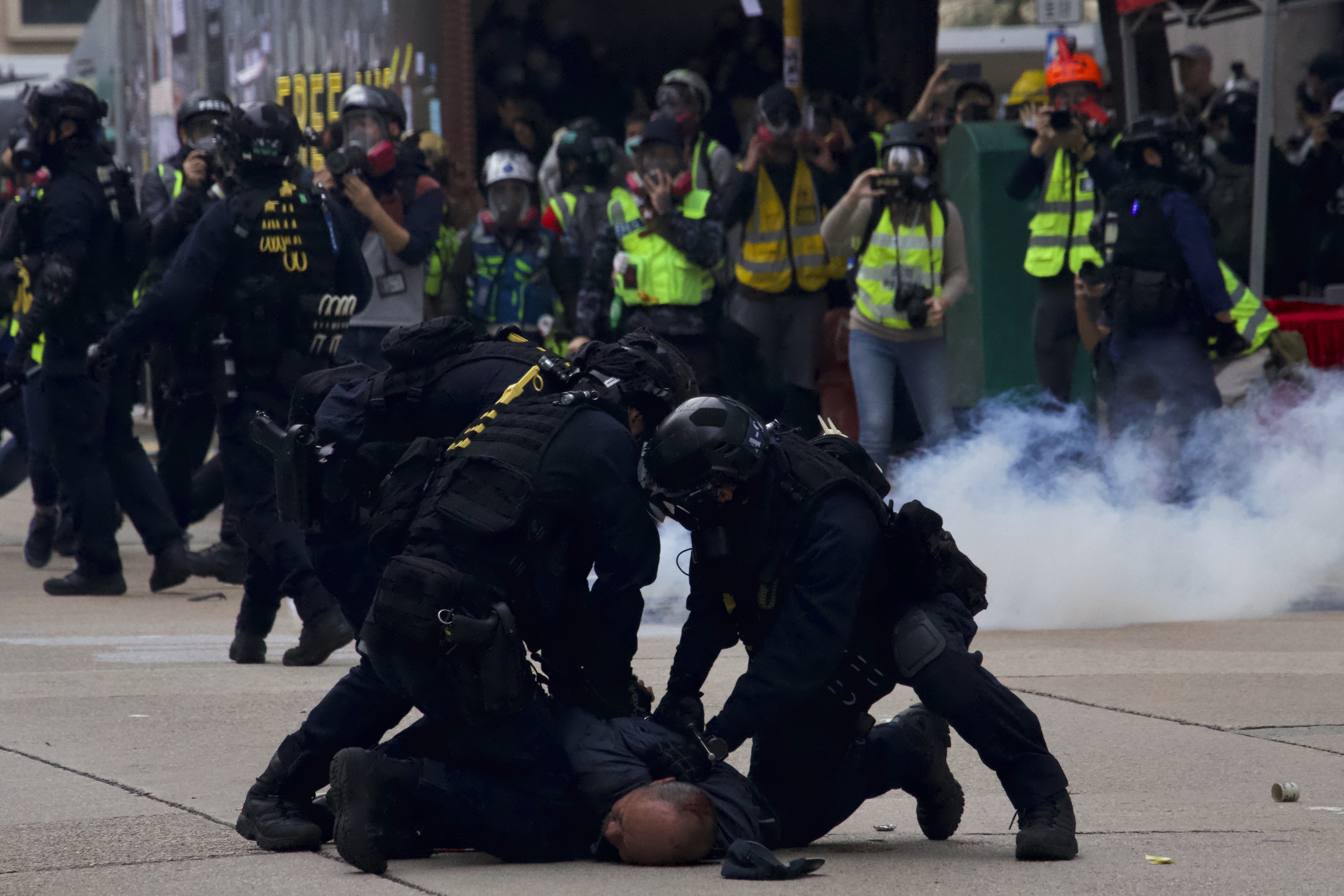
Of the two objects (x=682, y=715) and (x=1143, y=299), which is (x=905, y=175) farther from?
(x=682, y=715)

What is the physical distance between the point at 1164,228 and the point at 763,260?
2197 millimetres

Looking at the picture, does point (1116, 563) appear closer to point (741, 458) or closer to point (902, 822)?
point (902, 822)

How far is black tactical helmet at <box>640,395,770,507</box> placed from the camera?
158 inches

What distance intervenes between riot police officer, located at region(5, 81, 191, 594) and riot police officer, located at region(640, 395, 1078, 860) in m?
5.07

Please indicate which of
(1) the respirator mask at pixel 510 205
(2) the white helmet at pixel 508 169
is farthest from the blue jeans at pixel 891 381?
(2) the white helmet at pixel 508 169

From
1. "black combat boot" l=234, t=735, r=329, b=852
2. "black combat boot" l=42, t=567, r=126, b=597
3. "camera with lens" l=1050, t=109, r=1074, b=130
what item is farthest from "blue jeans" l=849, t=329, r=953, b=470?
"black combat boot" l=234, t=735, r=329, b=852

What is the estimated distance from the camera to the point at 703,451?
4.02 metres

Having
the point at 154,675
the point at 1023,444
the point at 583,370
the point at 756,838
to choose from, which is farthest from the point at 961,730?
the point at 1023,444

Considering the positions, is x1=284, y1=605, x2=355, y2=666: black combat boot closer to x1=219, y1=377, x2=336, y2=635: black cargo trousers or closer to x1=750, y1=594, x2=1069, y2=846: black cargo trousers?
x1=219, y1=377, x2=336, y2=635: black cargo trousers

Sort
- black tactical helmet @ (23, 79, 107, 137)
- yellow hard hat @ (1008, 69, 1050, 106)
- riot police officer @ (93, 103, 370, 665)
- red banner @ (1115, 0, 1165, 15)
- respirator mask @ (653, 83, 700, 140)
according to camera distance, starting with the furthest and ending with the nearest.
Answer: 1. yellow hard hat @ (1008, 69, 1050, 106)
2. red banner @ (1115, 0, 1165, 15)
3. respirator mask @ (653, 83, 700, 140)
4. black tactical helmet @ (23, 79, 107, 137)
5. riot police officer @ (93, 103, 370, 665)

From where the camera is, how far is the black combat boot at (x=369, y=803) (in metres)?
4.04

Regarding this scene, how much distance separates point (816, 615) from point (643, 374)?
75 cm

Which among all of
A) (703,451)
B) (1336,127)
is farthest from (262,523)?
(1336,127)

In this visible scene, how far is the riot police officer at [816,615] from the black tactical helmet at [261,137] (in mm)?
3405
